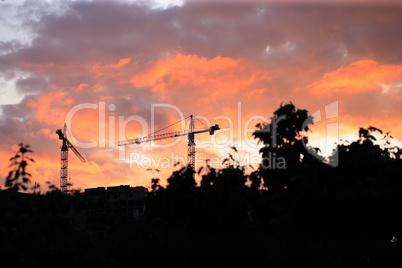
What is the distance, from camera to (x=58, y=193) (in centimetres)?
1588

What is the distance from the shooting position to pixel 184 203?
1784cm

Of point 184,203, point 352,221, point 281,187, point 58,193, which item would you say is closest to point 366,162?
point 352,221

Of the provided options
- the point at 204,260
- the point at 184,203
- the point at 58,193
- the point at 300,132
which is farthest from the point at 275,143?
the point at 58,193

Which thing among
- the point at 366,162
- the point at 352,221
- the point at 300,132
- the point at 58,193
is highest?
the point at 300,132

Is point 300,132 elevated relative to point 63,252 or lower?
elevated

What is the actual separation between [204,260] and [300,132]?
945 centimetres

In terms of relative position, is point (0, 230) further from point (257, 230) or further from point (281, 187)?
point (281, 187)

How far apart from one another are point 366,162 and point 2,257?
13299 millimetres

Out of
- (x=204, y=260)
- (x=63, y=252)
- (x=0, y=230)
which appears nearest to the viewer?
(x=0, y=230)

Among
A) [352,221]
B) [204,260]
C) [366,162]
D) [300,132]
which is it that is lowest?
[204,260]

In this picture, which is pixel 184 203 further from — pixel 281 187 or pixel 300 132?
pixel 300 132

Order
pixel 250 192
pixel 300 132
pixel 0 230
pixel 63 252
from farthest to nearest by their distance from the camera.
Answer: pixel 300 132
pixel 250 192
pixel 63 252
pixel 0 230

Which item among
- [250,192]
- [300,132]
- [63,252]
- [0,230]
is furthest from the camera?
[300,132]

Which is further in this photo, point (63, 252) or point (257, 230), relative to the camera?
point (257, 230)
